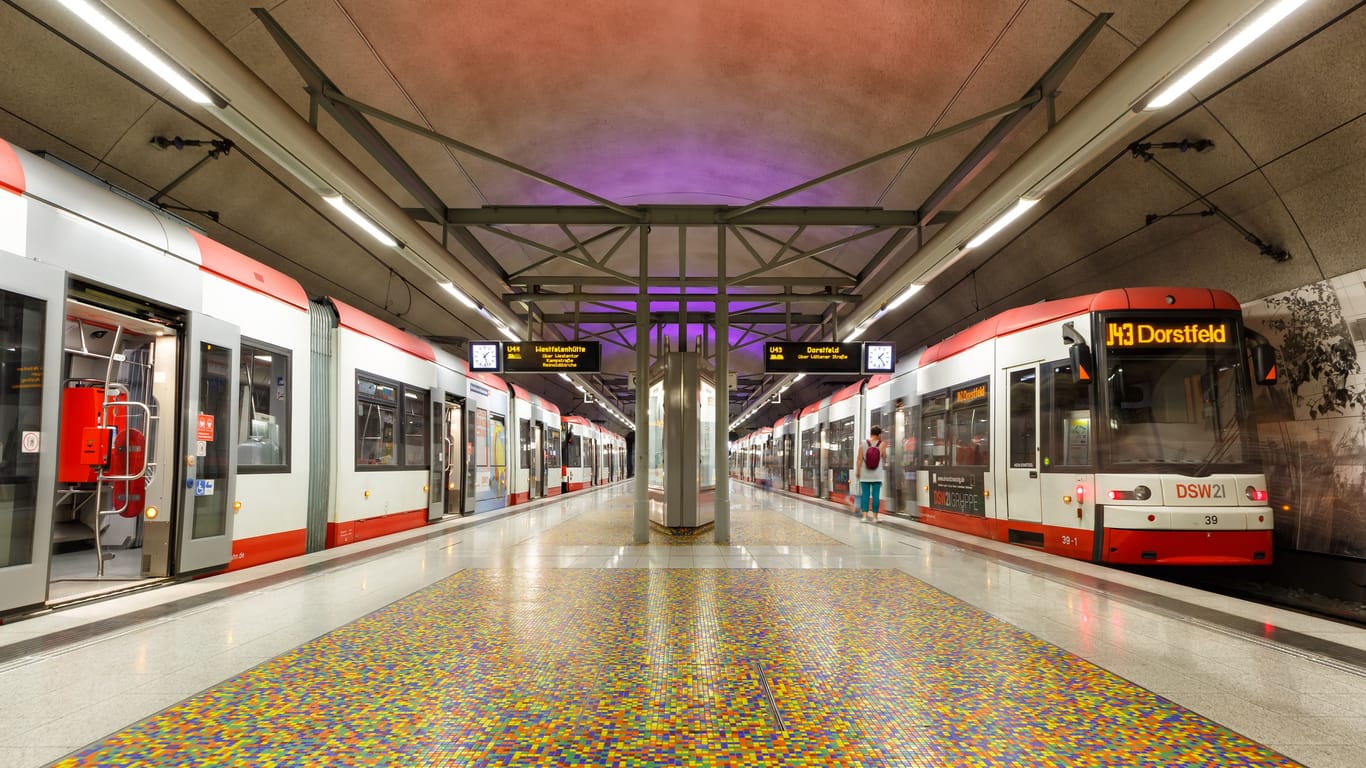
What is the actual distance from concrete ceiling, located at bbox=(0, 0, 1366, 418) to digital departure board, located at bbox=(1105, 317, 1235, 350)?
73.1 inches

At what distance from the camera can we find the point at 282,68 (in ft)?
22.7

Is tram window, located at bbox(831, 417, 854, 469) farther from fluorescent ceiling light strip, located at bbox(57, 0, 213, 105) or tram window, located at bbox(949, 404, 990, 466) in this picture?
fluorescent ceiling light strip, located at bbox(57, 0, 213, 105)

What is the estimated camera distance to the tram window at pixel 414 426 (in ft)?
37.3

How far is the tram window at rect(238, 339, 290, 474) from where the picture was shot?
Answer: 24.2 feet

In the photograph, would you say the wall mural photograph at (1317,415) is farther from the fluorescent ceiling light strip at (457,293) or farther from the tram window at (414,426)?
the tram window at (414,426)

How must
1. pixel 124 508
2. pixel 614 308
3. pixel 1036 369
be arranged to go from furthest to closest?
1. pixel 614 308
2. pixel 1036 369
3. pixel 124 508

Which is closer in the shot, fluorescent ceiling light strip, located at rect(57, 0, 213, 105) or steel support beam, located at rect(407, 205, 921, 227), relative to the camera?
fluorescent ceiling light strip, located at rect(57, 0, 213, 105)

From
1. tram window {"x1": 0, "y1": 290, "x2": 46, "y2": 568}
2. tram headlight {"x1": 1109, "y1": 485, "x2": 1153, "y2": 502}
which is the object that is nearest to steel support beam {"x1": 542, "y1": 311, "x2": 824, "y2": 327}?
tram headlight {"x1": 1109, "y1": 485, "x2": 1153, "y2": 502}

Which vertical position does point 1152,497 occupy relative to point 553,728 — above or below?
above

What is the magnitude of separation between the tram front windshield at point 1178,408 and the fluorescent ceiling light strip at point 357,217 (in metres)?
8.19

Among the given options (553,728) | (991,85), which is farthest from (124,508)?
(991,85)

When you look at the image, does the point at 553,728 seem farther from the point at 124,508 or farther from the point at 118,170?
the point at 118,170

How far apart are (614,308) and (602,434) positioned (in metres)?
20.0

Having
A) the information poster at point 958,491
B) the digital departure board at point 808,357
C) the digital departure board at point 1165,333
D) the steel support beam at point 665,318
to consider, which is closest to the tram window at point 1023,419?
the information poster at point 958,491
